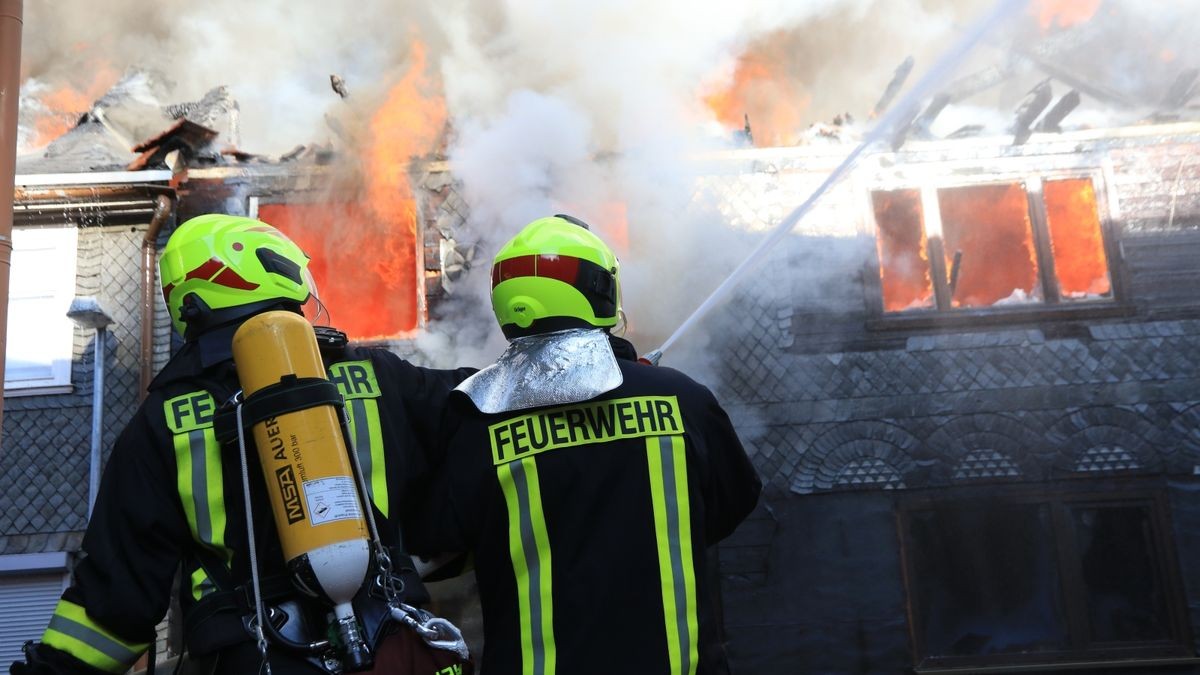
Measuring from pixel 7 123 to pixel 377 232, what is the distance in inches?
183

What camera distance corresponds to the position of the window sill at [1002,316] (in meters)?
8.20

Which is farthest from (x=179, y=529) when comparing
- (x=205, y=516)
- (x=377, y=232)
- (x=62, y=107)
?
(x=62, y=107)

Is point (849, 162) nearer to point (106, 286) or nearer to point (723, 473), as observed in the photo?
point (723, 473)

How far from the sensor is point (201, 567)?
2.38 m

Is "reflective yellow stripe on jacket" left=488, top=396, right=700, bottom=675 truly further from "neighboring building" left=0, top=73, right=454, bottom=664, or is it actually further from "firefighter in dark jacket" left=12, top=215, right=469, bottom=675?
"neighboring building" left=0, top=73, right=454, bottom=664

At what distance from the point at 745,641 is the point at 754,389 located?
1.98 m

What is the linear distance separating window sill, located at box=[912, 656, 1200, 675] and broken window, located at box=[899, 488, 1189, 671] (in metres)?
0.04

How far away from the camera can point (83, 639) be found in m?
2.33

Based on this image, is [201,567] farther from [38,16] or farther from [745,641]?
[38,16]

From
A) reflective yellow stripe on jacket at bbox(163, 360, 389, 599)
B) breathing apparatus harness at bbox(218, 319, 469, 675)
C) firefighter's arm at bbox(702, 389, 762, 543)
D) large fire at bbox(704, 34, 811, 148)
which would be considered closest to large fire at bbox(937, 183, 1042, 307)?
large fire at bbox(704, 34, 811, 148)

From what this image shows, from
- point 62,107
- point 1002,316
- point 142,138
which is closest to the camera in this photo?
point 1002,316

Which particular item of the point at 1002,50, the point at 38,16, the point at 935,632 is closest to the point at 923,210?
the point at 1002,50

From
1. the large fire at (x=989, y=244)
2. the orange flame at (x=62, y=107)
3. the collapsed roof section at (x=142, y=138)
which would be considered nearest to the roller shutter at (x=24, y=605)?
the collapsed roof section at (x=142, y=138)

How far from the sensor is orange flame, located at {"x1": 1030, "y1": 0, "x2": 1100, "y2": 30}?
8.84m
